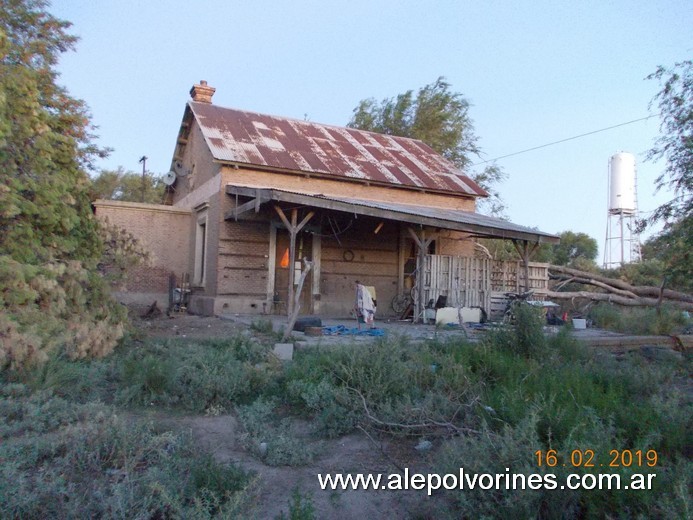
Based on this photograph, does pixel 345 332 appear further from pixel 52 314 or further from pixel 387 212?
pixel 52 314

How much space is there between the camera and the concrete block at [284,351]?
7.82 metres

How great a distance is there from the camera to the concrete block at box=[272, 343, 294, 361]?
7.82 meters

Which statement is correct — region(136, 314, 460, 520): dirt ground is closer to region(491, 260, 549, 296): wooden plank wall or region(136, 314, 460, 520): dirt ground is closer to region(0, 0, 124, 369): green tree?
region(0, 0, 124, 369): green tree

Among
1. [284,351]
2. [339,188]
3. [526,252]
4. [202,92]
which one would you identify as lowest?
[284,351]

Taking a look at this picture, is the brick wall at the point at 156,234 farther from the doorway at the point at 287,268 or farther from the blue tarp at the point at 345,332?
the blue tarp at the point at 345,332

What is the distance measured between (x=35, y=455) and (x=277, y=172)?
38.1ft

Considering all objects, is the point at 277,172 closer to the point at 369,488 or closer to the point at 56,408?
the point at 56,408

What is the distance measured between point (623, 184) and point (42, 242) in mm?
25225

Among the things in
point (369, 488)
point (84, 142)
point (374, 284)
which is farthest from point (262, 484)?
point (84, 142)

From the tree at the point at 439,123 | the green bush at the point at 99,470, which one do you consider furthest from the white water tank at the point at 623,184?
the green bush at the point at 99,470

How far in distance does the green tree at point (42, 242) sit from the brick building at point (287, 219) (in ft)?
16.8

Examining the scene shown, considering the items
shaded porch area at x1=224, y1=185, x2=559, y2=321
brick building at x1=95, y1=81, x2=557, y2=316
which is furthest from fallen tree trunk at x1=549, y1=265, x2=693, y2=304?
brick building at x1=95, y1=81, x2=557, y2=316

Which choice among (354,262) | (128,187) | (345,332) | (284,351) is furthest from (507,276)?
(128,187)

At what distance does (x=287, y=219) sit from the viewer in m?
13.6
